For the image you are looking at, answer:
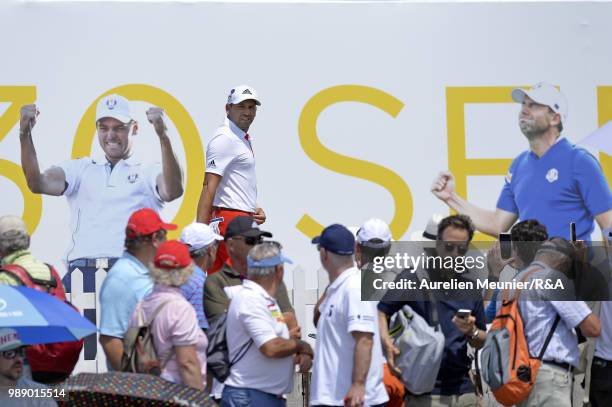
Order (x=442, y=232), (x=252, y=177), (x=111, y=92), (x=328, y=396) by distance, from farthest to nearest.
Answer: (x=111, y=92) → (x=252, y=177) → (x=442, y=232) → (x=328, y=396)

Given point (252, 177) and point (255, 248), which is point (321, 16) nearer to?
point (252, 177)

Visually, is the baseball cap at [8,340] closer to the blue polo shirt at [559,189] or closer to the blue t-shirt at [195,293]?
the blue t-shirt at [195,293]

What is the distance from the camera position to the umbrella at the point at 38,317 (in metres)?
4.99

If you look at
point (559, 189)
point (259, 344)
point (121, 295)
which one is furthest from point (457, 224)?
point (559, 189)

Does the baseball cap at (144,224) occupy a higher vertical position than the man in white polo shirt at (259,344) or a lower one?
higher

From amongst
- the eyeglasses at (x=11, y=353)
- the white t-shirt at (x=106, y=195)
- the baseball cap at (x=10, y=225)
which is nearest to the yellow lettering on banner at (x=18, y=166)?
the white t-shirt at (x=106, y=195)

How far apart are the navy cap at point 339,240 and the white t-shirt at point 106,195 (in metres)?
3.30

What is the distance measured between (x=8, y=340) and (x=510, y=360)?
2.29 m

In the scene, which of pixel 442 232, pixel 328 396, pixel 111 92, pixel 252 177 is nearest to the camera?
pixel 328 396

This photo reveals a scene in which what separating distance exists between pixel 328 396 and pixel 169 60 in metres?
4.05

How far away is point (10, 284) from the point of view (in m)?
5.55

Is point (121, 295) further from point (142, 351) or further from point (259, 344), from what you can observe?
point (259, 344)

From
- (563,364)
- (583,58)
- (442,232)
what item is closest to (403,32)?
(583,58)

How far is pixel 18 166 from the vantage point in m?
8.49
